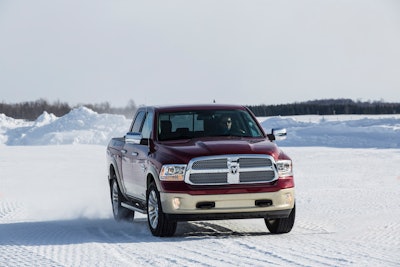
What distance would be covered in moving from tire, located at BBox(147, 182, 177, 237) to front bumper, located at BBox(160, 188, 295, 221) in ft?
0.54

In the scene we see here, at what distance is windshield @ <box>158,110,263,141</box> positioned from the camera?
12.0 m

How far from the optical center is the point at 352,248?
31.9 feet

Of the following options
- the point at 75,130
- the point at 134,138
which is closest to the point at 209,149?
the point at 134,138

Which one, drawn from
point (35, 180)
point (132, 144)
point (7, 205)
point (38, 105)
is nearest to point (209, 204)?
point (132, 144)

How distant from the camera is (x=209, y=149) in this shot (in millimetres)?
10906

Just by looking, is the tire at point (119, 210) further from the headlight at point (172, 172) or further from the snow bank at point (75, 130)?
the snow bank at point (75, 130)

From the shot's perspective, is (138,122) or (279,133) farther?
(138,122)

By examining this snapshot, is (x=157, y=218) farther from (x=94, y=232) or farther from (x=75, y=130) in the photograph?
(x=75, y=130)

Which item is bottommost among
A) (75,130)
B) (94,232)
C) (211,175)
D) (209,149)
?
(75,130)

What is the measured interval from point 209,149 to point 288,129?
2212 inches

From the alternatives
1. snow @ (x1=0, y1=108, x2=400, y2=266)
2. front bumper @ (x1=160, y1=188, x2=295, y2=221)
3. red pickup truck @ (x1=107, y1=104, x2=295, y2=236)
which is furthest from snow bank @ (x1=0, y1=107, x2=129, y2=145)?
front bumper @ (x1=160, y1=188, x2=295, y2=221)

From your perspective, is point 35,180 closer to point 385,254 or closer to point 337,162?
point 337,162

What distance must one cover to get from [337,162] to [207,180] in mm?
21153

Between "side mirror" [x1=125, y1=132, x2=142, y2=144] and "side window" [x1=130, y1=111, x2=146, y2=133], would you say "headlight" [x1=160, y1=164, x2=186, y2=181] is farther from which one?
"side window" [x1=130, y1=111, x2=146, y2=133]
